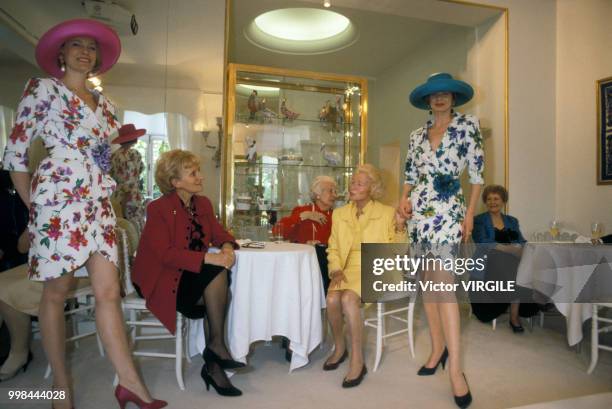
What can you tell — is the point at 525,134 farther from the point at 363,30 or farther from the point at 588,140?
the point at 363,30

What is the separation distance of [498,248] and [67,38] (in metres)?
3.42

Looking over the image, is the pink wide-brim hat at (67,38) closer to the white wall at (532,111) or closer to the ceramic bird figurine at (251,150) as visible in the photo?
the ceramic bird figurine at (251,150)

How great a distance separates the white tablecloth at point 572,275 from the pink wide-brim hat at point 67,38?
9.55 ft

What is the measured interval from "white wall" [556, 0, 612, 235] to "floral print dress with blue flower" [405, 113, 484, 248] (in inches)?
96.4

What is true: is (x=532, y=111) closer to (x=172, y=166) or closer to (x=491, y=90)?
(x=491, y=90)

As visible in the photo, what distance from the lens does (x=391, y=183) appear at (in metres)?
6.58

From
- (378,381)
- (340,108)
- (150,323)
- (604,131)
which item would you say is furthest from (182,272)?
(604,131)

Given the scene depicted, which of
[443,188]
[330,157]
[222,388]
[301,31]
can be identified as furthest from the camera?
[301,31]

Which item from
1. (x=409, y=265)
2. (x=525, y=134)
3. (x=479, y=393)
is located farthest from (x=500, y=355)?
(x=525, y=134)

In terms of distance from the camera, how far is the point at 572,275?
2.68 metres

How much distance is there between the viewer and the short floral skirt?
5.60 feet

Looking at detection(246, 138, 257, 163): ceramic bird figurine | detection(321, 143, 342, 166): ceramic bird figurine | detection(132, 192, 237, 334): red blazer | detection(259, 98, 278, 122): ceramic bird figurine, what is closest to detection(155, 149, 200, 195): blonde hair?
detection(132, 192, 237, 334): red blazer

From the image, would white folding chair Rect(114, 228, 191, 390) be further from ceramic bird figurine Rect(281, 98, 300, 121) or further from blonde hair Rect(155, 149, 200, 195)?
ceramic bird figurine Rect(281, 98, 300, 121)

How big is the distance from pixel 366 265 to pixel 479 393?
0.90 m
